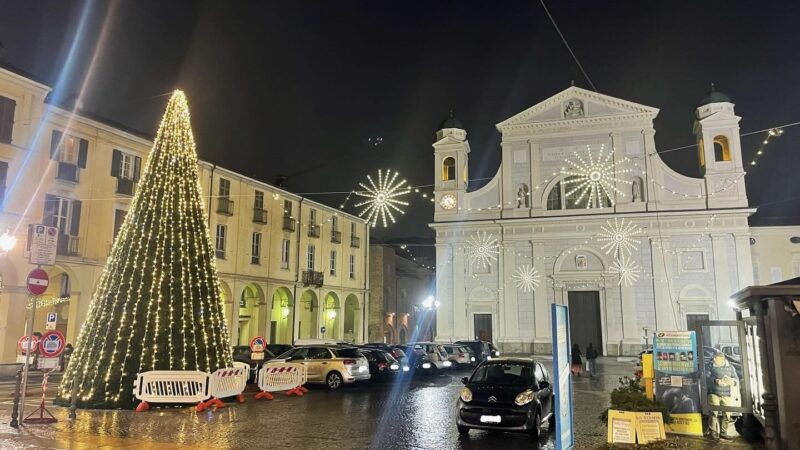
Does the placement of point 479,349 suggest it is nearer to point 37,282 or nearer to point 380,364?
point 380,364

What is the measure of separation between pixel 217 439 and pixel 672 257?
31.9m

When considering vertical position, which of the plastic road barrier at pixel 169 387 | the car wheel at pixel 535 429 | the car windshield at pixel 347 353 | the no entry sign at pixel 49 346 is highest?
the no entry sign at pixel 49 346

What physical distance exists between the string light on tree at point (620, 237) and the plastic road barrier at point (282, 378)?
24.6m

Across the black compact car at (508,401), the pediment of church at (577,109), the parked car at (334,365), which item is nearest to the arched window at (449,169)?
the pediment of church at (577,109)

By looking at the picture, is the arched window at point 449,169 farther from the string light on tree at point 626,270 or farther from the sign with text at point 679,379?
the sign with text at point 679,379

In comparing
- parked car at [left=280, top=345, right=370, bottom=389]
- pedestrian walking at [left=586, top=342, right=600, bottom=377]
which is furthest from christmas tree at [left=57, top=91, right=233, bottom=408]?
pedestrian walking at [left=586, top=342, right=600, bottom=377]

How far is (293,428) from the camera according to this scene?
10.7m

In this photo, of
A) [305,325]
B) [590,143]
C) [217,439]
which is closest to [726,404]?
[217,439]

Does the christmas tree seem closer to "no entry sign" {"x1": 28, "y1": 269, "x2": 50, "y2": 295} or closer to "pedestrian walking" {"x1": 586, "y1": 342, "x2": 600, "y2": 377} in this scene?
"no entry sign" {"x1": 28, "y1": 269, "x2": 50, "y2": 295}

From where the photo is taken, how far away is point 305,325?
130ft

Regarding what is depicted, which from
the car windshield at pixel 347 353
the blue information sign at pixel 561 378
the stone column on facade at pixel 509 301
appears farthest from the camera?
the stone column on facade at pixel 509 301

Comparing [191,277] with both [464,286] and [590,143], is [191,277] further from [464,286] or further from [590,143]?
[590,143]

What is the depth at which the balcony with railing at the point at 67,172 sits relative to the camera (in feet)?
79.7

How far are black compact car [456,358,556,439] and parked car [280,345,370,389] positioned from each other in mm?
7286
